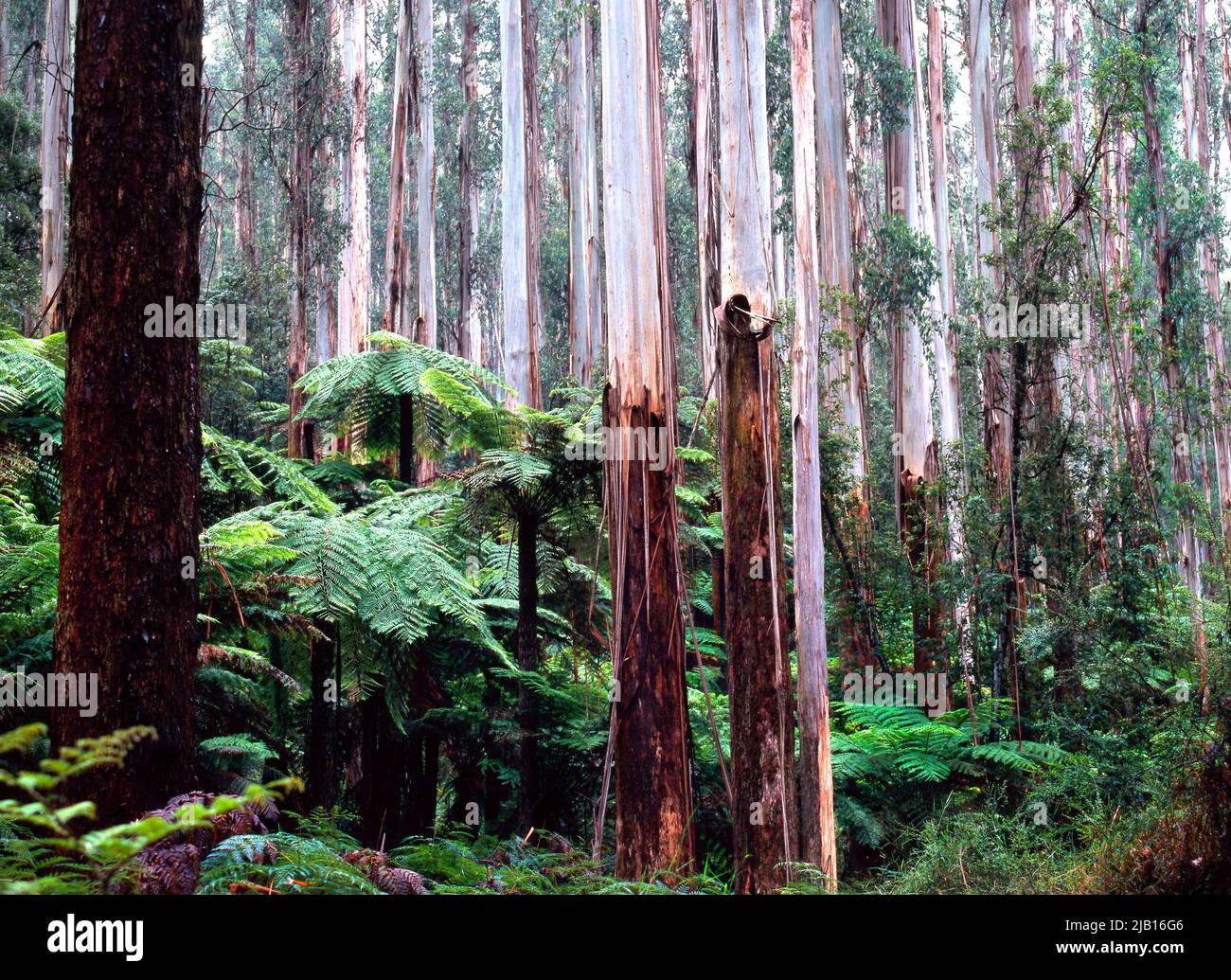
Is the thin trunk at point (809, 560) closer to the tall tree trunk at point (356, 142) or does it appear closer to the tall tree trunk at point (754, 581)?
the tall tree trunk at point (754, 581)

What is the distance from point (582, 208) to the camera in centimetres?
2330

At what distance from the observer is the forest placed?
3.23 m

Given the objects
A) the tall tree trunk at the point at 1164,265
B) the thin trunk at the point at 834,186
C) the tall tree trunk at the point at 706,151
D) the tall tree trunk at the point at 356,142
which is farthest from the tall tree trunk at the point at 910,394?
the tall tree trunk at the point at 356,142

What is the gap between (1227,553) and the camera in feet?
27.4

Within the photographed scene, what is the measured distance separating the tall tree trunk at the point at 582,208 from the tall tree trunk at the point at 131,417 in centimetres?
1747

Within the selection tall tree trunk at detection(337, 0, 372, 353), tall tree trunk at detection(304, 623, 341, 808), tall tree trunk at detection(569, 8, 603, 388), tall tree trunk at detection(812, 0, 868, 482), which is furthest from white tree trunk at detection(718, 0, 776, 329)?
tall tree trunk at detection(569, 8, 603, 388)

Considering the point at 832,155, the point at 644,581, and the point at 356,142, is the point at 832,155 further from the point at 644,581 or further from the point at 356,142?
the point at 644,581

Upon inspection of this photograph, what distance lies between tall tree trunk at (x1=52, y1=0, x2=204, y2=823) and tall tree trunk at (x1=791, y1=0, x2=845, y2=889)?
13.4ft

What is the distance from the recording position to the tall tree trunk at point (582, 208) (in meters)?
21.9

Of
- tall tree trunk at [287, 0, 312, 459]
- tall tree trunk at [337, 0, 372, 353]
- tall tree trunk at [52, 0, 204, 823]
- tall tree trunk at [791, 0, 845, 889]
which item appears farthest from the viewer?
tall tree trunk at [337, 0, 372, 353]

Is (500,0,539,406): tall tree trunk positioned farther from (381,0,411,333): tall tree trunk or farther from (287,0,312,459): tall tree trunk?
(287,0,312,459): tall tree trunk

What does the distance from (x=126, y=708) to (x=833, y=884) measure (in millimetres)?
4146
